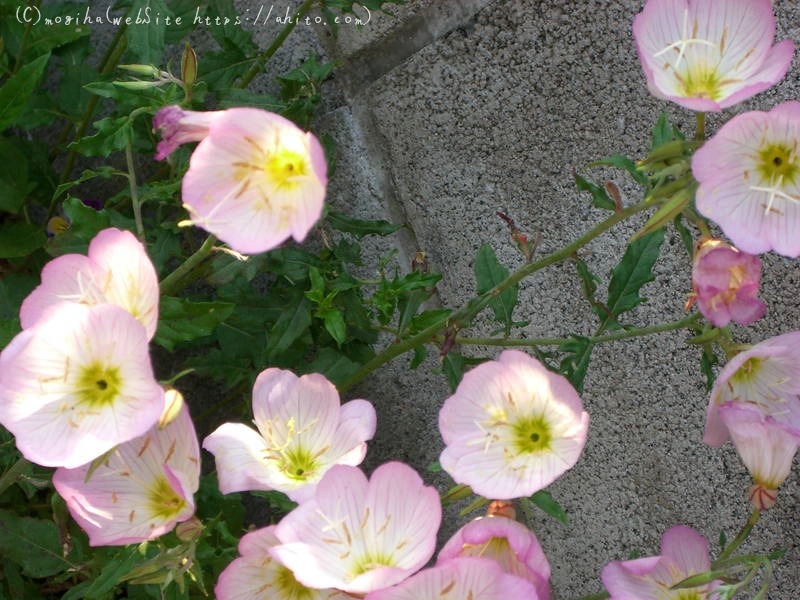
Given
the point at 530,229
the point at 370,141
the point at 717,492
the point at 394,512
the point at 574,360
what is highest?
the point at 370,141

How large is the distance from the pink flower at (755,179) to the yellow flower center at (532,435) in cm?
26

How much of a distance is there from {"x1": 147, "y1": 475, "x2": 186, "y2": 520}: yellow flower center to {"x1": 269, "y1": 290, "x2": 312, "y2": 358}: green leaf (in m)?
0.34

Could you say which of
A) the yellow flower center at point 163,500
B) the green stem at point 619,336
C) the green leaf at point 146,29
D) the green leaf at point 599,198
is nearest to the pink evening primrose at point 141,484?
the yellow flower center at point 163,500

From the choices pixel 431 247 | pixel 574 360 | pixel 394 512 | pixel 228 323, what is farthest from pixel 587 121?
pixel 394 512

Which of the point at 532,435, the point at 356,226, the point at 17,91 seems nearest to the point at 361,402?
the point at 532,435

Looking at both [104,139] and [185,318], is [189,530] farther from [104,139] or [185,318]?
[104,139]

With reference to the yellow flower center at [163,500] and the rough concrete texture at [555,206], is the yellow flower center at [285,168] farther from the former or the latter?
the rough concrete texture at [555,206]

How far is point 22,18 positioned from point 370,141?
572mm

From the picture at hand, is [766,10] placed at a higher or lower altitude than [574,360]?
higher

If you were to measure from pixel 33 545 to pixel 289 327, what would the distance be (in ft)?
1.47

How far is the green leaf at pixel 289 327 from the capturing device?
4.44 ft

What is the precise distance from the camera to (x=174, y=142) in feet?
3.22

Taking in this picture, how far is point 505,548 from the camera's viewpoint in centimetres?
96

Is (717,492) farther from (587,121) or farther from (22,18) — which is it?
(22,18)
